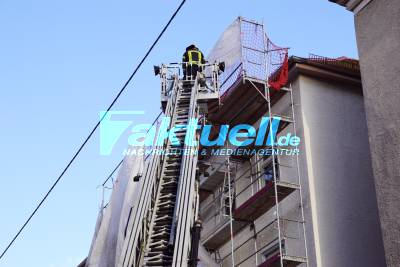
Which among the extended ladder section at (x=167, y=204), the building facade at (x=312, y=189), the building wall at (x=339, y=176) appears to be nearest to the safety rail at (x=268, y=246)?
the building facade at (x=312, y=189)

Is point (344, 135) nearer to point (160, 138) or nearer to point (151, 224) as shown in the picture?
point (160, 138)

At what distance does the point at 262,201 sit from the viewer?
1794 centimetres

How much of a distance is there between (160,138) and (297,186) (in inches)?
132

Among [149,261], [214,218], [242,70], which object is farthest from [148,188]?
[214,218]

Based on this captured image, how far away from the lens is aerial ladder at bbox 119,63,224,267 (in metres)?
13.2

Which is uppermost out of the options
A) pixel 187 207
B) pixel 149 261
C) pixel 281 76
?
pixel 281 76

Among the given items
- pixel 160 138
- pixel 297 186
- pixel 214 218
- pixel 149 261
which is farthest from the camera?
pixel 214 218

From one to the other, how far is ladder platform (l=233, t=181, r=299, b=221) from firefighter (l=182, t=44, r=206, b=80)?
3212 mm

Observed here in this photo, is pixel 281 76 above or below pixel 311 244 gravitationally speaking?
above

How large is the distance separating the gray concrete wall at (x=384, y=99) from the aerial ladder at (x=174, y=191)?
10.8ft

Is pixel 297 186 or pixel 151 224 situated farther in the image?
pixel 297 186

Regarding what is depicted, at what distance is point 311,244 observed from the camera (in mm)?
16891

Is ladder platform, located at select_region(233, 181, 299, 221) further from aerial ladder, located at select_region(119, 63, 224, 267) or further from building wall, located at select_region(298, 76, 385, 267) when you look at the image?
aerial ladder, located at select_region(119, 63, 224, 267)

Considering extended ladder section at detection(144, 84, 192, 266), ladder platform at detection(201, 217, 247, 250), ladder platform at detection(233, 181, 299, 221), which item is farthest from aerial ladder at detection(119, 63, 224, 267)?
ladder platform at detection(201, 217, 247, 250)
